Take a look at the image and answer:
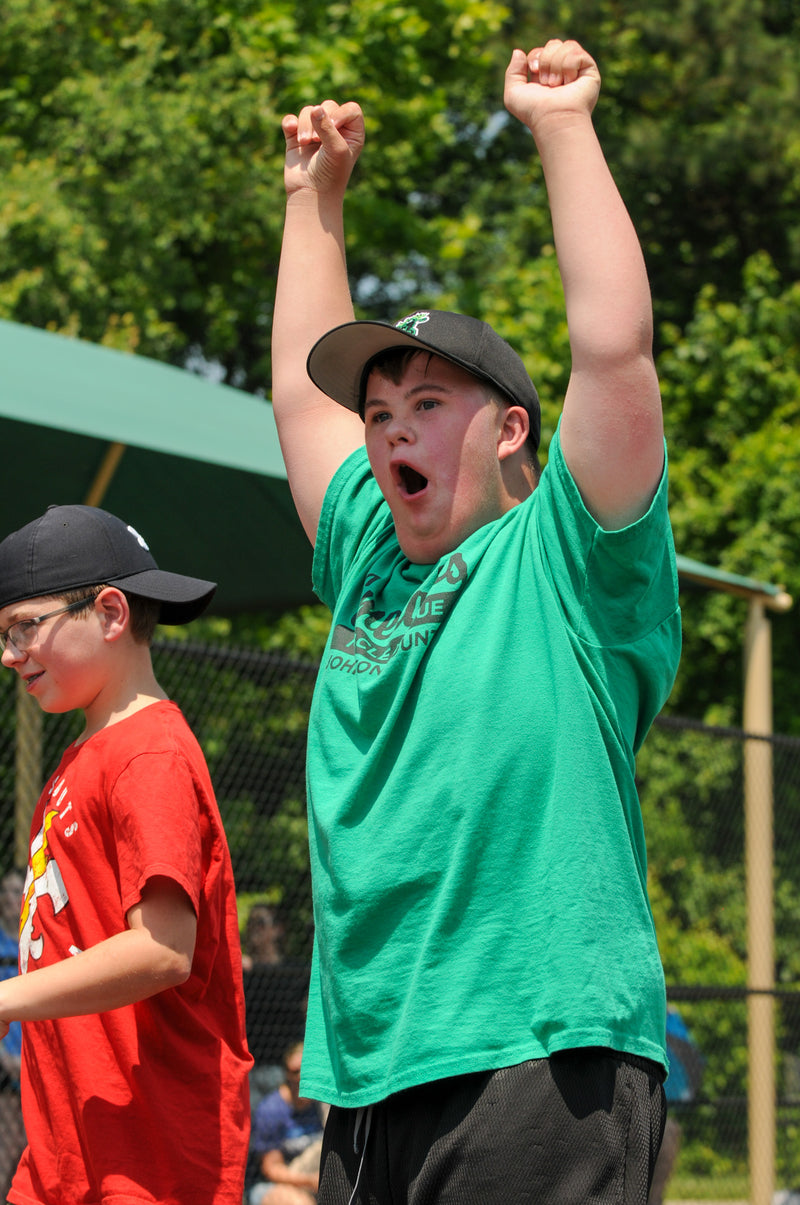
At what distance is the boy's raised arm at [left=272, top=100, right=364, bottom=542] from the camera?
205 cm

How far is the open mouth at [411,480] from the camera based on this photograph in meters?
1.73

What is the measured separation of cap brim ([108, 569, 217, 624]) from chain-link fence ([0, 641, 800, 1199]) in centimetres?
206

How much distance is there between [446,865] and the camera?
1.48 meters

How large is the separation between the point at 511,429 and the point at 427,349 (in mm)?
152

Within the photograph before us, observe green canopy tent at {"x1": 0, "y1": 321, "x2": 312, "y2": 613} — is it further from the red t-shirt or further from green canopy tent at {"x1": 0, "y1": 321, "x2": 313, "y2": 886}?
the red t-shirt

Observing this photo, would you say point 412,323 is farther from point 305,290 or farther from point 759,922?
point 759,922

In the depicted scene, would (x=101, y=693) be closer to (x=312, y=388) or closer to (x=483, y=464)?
(x=312, y=388)

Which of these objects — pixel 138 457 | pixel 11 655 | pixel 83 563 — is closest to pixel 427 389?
pixel 83 563

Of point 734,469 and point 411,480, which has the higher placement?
point 734,469

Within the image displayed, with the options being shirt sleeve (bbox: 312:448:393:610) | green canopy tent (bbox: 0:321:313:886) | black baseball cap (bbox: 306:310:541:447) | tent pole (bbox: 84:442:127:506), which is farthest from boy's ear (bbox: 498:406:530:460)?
tent pole (bbox: 84:442:127:506)

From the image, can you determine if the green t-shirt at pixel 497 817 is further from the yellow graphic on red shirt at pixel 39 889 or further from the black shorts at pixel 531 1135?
the yellow graphic on red shirt at pixel 39 889

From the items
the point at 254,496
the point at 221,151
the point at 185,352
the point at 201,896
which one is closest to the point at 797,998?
the point at 254,496

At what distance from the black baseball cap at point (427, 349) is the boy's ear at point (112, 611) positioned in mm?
475

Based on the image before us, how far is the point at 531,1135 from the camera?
4.58 ft
